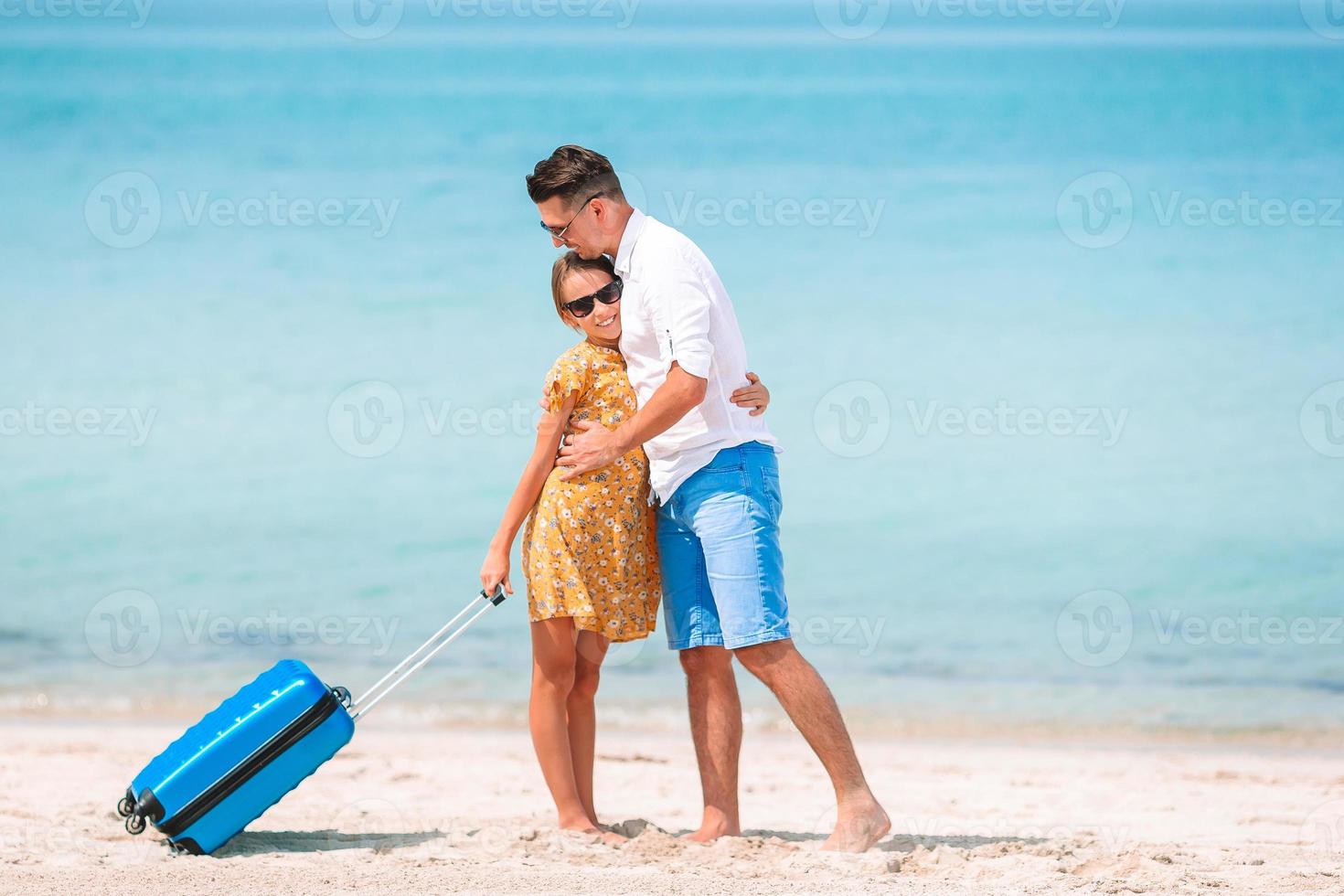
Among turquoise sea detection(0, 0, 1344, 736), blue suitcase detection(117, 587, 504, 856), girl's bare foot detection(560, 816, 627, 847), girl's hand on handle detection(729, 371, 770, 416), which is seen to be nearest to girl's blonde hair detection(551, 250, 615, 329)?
girl's hand on handle detection(729, 371, 770, 416)

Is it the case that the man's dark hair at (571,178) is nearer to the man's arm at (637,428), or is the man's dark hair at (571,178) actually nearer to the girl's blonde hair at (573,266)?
the girl's blonde hair at (573,266)

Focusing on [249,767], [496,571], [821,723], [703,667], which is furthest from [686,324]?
[249,767]

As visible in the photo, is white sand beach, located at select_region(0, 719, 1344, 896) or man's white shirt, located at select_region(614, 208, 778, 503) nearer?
white sand beach, located at select_region(0, 719, 1344, 896)

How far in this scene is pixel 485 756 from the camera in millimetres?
5129

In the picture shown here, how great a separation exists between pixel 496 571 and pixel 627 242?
35.4 inches

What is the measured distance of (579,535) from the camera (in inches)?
120

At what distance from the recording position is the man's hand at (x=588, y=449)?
296 cm

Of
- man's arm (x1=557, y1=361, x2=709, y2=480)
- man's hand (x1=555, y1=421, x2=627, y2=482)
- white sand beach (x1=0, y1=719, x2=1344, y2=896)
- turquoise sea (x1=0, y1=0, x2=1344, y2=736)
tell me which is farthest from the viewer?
turquoise sea (x1=0, y1=0, x2=1344, y2=736)

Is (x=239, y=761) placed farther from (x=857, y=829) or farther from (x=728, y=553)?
(x=857, y=829)

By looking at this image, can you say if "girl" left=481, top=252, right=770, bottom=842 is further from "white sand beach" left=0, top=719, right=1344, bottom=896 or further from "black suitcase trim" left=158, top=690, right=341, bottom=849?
"black suitcase trim" left=158, top=690, right=341, bottom=849

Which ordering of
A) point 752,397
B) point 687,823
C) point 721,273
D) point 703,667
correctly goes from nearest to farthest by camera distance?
point 752,397, point 703,667, point 687,823, point 721,273

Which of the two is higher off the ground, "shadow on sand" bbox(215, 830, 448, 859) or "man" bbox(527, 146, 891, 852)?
"man" bbox(527, 146, 891, 852)

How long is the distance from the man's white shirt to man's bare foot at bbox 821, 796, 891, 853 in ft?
3.02

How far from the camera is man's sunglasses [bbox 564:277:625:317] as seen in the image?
10.1 feet
